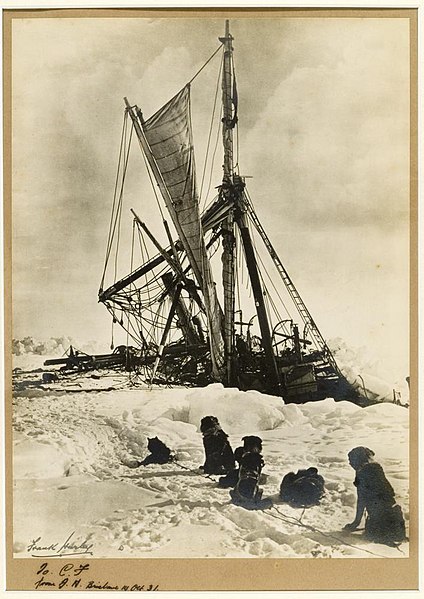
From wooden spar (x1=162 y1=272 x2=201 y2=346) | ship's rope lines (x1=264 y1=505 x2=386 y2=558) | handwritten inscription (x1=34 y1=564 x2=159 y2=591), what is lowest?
handwritten inscription (x1=34 y1=564 x2=159 y2=591)

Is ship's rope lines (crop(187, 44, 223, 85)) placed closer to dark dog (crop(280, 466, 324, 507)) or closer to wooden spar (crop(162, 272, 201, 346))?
wooden spar (crop(162, 272, 201, 346))

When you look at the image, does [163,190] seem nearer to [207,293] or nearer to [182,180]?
[182,180]

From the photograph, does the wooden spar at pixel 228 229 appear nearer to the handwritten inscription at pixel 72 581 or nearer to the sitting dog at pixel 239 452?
the sitting dog at pixel 239 452

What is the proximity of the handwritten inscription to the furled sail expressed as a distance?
1.87 feet

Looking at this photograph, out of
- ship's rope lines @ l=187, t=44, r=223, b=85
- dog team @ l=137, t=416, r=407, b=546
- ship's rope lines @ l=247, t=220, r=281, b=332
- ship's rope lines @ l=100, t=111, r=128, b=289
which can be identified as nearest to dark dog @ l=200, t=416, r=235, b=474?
dog team @ l=137, t=416, r=407, b=546

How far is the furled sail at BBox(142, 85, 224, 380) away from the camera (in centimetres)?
158

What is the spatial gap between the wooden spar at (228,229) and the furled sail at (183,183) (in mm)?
22

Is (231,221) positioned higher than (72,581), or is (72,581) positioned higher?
(231,221)

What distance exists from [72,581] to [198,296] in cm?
79

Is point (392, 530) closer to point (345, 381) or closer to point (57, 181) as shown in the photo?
point (345, 381)

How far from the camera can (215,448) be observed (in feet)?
5.11

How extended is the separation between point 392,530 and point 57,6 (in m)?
1.58
